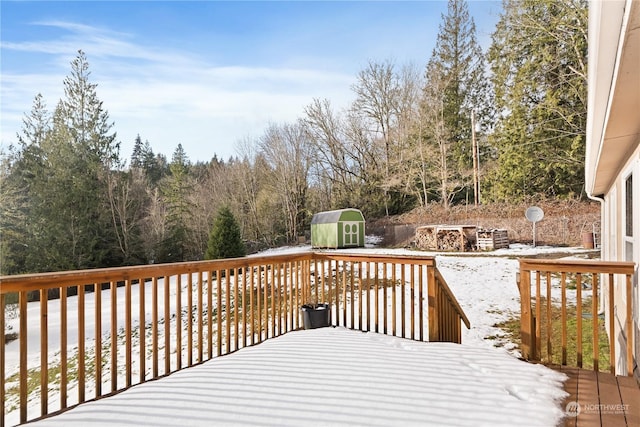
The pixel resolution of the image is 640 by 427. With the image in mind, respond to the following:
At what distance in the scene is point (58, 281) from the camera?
2.26 meters

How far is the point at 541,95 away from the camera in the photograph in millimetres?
16047

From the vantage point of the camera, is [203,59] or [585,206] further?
[585,206]

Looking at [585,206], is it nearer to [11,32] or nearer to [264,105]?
[264,105]

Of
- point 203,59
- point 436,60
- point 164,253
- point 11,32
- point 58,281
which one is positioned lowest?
point 164,253

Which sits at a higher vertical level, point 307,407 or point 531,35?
point 531,35

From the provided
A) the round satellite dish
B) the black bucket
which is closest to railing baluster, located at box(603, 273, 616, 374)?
the black bucket

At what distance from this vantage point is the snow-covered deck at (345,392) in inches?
79.4

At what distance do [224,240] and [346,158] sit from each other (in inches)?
502

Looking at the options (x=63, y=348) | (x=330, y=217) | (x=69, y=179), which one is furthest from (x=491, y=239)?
(x=69, y=179)

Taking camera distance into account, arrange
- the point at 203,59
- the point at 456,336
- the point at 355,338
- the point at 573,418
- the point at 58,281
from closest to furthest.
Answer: the point at 573,418 → the point at 58,281 → the point at 355,338 → the point at 456,336 → the point at 203,59

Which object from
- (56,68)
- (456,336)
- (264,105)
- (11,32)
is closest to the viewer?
(456,336)

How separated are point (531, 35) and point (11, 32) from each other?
65.3 feet

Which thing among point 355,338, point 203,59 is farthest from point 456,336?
point 203,59

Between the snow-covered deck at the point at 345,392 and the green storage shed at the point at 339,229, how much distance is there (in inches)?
570
